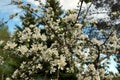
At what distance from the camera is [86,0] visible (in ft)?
17.1

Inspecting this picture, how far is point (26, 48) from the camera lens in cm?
778

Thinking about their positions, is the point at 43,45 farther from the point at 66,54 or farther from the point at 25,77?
the point at 25,77

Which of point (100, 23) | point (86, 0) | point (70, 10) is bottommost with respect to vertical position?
point (86, 0)

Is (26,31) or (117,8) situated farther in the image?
(117,8)

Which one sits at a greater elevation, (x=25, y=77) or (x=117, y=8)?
(x=117, y=8)

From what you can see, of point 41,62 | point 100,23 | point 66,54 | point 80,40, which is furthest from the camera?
point 100,23

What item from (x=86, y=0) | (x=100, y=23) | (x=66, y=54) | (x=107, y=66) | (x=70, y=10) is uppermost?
(x=100, y=23)

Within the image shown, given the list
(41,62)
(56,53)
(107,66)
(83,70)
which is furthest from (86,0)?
(107,66)

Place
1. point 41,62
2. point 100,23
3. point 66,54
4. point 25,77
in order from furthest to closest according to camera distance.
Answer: point 100,23
point 25,77
point 41,62
point 66,54

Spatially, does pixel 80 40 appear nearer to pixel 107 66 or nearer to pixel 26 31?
pixel 107 66

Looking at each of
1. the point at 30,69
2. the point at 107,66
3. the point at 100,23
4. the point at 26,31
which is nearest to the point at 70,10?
the point at 26,31

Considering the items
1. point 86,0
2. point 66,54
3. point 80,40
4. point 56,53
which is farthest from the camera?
point 80,40

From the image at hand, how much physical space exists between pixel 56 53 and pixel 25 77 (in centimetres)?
229

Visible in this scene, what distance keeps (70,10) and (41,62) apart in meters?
1.46
